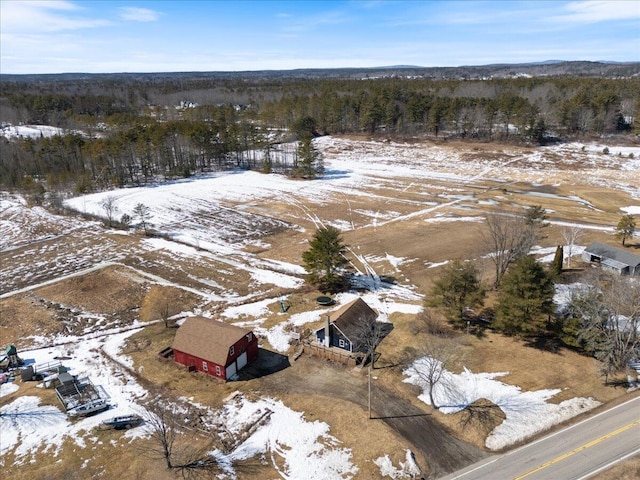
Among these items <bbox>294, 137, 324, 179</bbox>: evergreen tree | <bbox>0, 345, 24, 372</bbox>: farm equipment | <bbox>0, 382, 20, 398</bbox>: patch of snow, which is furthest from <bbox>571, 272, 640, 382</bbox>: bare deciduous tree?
<bbox>294, 137, 324, 179</bbox>: evergreen tree

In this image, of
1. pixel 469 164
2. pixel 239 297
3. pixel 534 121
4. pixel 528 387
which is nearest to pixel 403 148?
pixel 469 164

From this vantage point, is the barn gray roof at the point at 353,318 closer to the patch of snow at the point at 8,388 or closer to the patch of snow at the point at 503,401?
the patch of snow at the point at 503,401

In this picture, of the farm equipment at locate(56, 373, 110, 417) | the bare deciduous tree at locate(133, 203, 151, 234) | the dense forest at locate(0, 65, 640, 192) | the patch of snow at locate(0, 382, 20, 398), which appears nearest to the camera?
the farm equipment at locate(56, 373, 110, 417)

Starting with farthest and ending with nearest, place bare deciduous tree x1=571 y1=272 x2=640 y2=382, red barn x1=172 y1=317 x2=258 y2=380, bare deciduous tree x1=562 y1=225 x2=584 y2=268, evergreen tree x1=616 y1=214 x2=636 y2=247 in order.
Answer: evergreen tree x1=616 y1=214 x2=636 y2=247
bare deciduous tree x1=562 y1=225 x2=584 y2=268
red barn x1=172 y1=317 x2=258 y2=380
bare deciduous tree x1=571 y1=272 x2=640 y2=382

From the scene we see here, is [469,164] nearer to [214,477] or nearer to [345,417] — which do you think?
[345,417]

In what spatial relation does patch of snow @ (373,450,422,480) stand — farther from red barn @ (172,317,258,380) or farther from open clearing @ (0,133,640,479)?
red barn @ (172,317,258,380)

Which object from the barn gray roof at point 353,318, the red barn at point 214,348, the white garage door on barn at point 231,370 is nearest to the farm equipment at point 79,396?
the red barn at point 214,348

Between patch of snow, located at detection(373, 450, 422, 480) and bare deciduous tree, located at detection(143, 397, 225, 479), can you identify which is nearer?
patch of snow, located at detection(373, 450, 422, 480)
